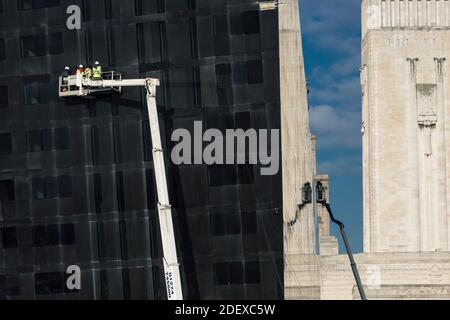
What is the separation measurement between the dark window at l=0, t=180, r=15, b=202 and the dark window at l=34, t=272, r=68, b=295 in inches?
173

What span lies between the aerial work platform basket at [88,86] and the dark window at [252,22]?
7150 millimetres

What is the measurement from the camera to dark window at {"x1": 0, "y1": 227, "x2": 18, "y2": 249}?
5912cm

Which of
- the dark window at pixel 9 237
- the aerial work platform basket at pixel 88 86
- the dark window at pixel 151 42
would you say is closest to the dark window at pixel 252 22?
the dark window at pixel 151 42

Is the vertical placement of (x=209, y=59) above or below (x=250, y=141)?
above

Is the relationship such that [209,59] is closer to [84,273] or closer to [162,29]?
[162,29]

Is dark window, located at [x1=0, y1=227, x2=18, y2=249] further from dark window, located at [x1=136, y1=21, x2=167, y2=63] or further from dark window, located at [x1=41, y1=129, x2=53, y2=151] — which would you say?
dark window, located at [x1=136, y1=21, x2=167, y2=63]

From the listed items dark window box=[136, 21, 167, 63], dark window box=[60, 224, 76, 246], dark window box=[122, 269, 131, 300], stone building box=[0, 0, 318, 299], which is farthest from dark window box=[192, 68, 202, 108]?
dark window box=[122, 269, 131, 300]

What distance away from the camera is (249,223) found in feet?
186

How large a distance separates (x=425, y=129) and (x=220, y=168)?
6537cm

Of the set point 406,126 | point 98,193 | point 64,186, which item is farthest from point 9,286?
point 406,126

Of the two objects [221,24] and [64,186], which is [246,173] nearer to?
[221,24]

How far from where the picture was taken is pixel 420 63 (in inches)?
4621

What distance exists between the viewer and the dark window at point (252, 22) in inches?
2192
